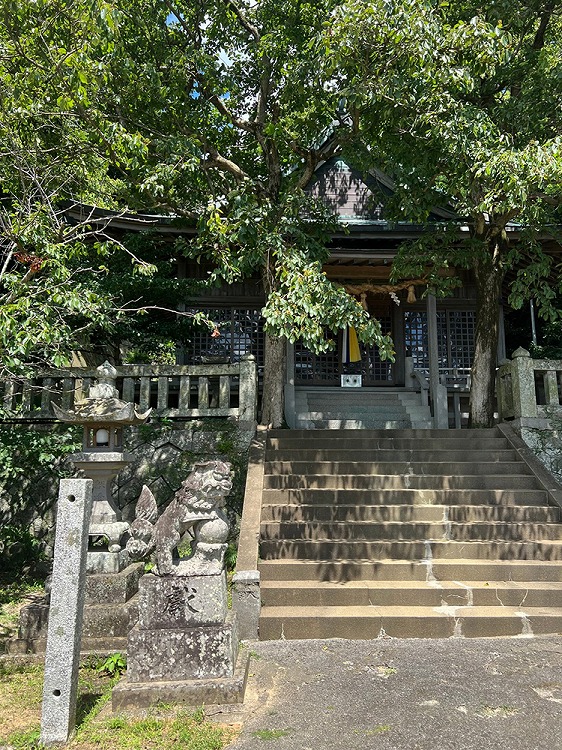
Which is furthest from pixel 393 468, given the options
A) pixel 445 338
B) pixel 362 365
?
pixel 445 338

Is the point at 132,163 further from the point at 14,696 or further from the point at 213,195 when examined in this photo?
the point at 14,696

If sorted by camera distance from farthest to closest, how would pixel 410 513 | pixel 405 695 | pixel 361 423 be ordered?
1. pixel 361 423
2. pixel 410 513
3. pixel 405 695

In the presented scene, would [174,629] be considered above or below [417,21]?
below

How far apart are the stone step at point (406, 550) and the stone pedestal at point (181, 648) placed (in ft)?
8.56

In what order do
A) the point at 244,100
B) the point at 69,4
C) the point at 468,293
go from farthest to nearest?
the point at 468,293 < the point at 244,100 < the point at 69,4

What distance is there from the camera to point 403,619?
227 inches

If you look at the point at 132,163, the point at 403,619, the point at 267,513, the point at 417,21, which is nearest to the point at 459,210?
the point at 417,21

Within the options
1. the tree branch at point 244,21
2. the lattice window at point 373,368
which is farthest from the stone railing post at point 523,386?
the tree branch at point 244,21

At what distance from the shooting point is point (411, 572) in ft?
21.6

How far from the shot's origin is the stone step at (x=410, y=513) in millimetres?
7609

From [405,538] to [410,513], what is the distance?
1.58ft

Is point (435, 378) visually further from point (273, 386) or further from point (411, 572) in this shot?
point (411, 572)

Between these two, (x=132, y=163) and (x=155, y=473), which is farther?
(x=155, y=473)

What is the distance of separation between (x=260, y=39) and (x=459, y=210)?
14.6 feet
